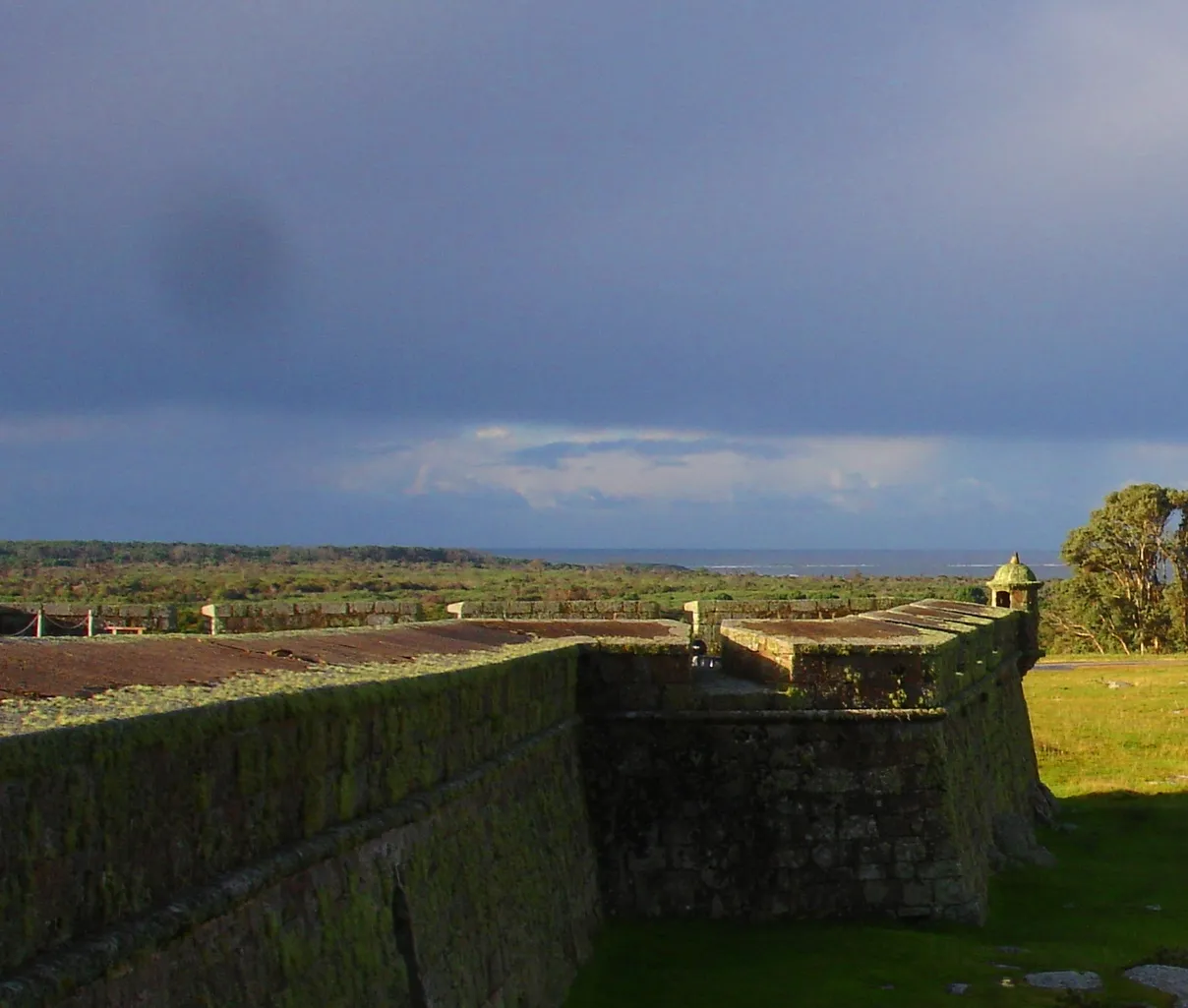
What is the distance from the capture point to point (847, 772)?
1452 centimetres

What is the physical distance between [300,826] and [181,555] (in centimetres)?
13336

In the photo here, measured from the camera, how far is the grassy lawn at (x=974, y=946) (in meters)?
12.0

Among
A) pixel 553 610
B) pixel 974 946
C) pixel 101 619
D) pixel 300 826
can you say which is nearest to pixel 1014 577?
pixel 553 610

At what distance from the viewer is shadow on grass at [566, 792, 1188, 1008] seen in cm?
1198

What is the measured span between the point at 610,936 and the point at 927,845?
3.55m

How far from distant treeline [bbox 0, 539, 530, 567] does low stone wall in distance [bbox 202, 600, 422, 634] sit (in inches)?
3035

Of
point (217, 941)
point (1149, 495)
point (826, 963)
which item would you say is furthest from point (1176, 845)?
point (1149, 495)

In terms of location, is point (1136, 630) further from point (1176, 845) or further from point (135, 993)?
point (135, 993)

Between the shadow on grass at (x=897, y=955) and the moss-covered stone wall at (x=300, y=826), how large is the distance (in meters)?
0.85

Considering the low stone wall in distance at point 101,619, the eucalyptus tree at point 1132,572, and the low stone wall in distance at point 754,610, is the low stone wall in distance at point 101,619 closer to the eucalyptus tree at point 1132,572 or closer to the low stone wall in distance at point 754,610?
the low stone wall in distance at point 754,610

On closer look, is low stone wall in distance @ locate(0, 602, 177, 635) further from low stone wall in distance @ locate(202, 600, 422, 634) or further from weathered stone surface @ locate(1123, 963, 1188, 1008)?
weathered stone surface @ locate(1123, 963, 1188, 1008)

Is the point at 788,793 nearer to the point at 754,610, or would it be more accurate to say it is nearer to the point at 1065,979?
the point at 1065,979

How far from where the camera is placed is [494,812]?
10820 mm

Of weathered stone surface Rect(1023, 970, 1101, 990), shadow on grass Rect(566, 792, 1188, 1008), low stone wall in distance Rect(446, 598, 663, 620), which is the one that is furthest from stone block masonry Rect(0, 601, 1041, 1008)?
low stone wall in distance Rect(446, 598, 663, 620)
